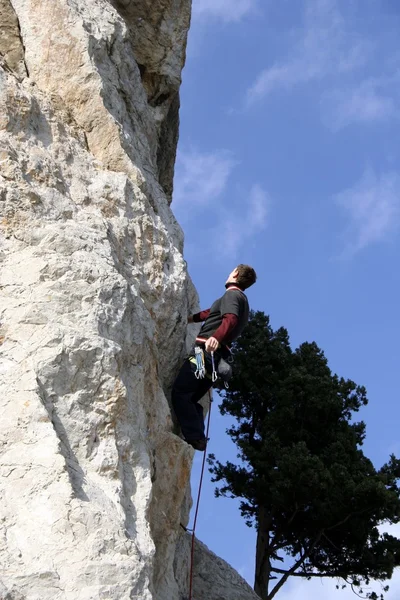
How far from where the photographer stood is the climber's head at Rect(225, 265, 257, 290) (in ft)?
28.0

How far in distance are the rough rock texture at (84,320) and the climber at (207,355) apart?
0.81ft

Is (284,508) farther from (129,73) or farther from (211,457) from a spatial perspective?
(129,73)

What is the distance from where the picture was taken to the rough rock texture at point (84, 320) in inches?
210

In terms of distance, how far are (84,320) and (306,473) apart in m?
10.0

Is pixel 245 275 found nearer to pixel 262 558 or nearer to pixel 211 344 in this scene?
pixel 211 344

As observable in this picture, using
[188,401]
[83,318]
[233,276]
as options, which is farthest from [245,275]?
[83,318]

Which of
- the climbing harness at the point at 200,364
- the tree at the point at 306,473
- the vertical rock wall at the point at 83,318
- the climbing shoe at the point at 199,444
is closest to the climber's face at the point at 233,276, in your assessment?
the vertical rock wall at the point at 83,318

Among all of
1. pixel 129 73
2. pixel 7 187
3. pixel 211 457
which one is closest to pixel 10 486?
pixel 7 187

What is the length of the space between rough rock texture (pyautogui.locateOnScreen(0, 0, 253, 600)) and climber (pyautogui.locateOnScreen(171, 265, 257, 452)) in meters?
0.25

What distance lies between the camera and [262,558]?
16375 millimetres

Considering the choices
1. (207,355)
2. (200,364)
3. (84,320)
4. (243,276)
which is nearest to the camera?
(84,320)

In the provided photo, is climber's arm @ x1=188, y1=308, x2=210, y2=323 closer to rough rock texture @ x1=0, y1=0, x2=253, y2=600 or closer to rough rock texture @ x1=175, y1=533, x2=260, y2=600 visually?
rough rock texture @ x1=0, y1=0, x2=253, y2=600

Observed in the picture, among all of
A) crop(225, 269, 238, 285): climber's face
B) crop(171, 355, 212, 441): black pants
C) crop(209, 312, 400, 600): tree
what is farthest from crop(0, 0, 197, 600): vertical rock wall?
crop(209, 312, 400, 600): tree

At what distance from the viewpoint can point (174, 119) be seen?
12703mm
